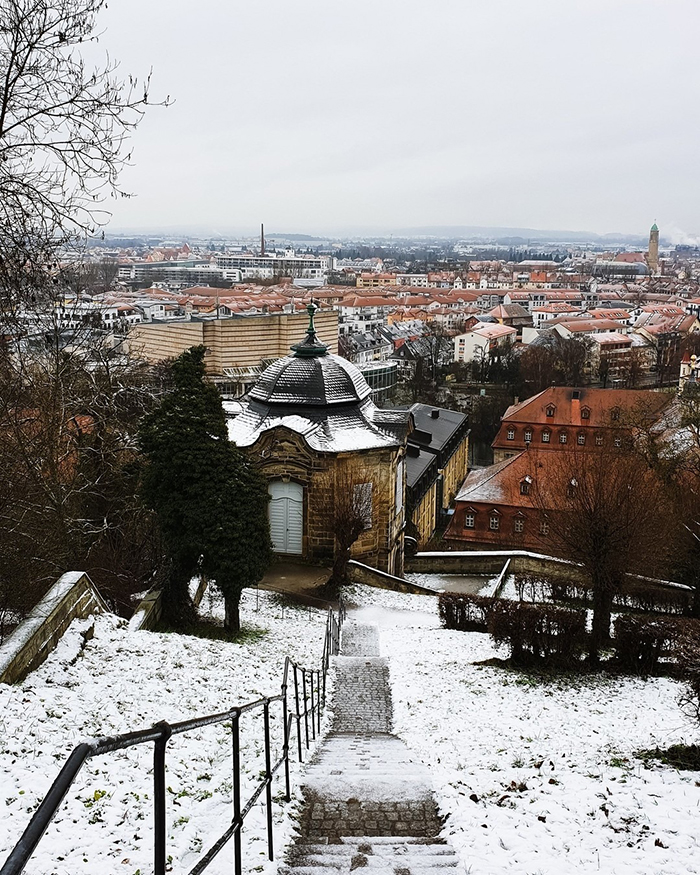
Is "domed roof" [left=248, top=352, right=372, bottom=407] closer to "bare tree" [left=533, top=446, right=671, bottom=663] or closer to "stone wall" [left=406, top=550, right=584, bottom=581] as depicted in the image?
"stone wall" [left=406, top=550, right=584, bottom=581]

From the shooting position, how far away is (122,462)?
62.5 feet

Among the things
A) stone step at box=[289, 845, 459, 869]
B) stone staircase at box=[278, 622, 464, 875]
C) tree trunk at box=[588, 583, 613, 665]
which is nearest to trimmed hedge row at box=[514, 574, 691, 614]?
tree trunk at box=[588, 583, 613, 665]

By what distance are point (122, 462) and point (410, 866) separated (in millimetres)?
14908

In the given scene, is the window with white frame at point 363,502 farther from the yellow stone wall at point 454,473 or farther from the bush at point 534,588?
the yellow stone wall at point 454,473

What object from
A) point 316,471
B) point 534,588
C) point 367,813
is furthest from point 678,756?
point 316,471

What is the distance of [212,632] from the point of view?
14891 mm

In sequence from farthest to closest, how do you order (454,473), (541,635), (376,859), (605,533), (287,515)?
(454,473)
(287,515)
(605,533)
(541,635)
(376,859)

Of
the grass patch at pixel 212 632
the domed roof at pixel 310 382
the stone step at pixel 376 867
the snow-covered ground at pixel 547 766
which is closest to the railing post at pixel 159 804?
the stone step at pixel 376 867

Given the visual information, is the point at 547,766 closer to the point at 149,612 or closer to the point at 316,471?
the point at 149,612

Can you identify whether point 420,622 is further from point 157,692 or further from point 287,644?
point 157,692

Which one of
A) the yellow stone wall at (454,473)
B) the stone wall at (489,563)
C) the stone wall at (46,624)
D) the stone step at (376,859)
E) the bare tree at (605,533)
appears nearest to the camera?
the stone step at (376,859)

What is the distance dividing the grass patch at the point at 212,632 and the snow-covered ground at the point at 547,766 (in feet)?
8.85

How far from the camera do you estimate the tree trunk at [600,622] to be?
13953 mm

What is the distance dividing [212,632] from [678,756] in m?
8.94
